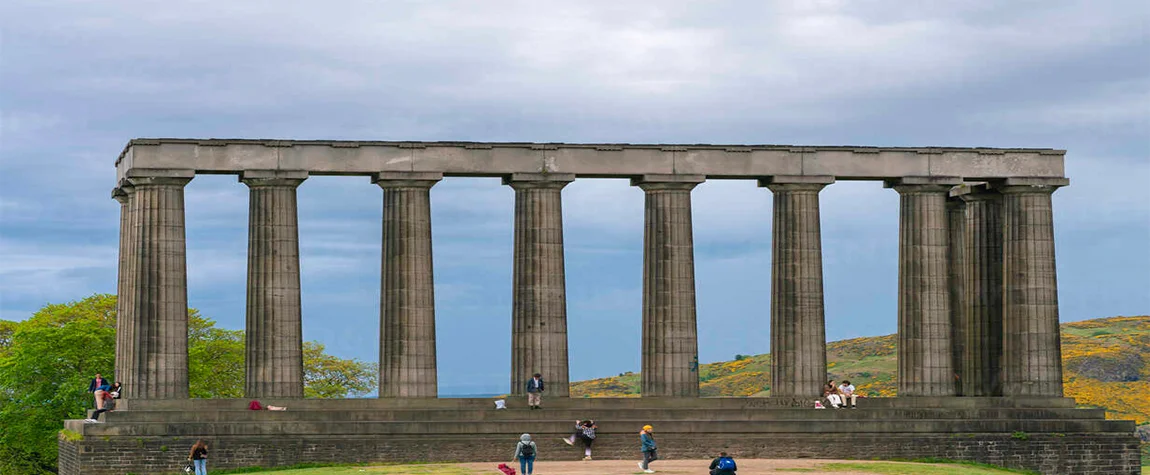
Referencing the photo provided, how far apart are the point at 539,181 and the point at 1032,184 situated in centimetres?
2569

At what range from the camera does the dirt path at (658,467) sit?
64.4m

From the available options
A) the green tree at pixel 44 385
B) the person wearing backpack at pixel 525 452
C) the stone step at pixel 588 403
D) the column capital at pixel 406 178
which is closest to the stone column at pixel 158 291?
the stone step at pixel 588 403

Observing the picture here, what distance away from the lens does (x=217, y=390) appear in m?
108

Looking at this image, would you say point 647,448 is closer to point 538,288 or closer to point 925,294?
point 538,288

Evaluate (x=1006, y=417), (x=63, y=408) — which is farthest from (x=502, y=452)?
(x=63, y=408)

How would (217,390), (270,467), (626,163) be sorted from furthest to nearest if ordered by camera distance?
(217,390) → (626,163) → (270,467)

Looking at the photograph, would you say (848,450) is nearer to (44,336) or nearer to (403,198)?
(403,198)

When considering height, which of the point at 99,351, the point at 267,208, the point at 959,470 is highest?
the point at 267,208

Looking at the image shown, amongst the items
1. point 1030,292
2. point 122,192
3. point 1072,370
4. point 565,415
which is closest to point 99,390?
point 122,192

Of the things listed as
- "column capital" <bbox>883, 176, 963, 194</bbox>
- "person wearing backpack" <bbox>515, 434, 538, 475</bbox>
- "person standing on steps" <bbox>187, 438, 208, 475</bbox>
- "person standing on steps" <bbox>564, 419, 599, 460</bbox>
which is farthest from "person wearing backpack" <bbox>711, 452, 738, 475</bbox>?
"column capital" <bbox>883, 176, 963, 194</bbox>

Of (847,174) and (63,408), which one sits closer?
(847,174)

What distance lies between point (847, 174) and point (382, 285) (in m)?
24.1

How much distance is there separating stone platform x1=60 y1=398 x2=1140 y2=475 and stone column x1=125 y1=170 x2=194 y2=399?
1.42m

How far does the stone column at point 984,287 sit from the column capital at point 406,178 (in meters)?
28.9
